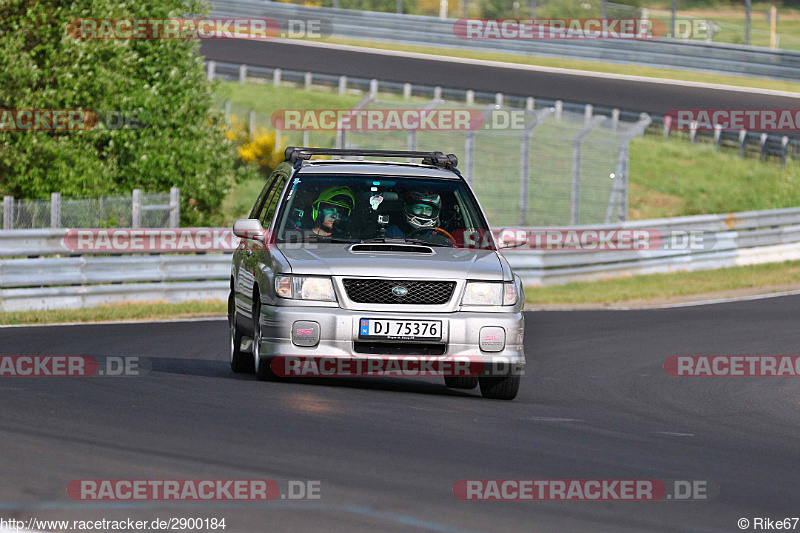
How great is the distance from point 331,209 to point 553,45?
39.0 metres

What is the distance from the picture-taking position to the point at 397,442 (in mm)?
7805

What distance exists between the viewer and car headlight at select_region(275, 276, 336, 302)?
10000 mm

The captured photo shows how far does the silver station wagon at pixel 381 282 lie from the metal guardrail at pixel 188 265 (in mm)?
8120

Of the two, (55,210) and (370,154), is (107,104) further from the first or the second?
(370,154)

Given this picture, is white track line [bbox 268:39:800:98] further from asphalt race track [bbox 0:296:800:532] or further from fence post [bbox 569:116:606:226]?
asphalt race track [bbox 0:296:800:532]

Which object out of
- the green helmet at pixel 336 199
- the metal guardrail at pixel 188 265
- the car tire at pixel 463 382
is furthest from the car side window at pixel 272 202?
the metal guardrail at pixel 188 265

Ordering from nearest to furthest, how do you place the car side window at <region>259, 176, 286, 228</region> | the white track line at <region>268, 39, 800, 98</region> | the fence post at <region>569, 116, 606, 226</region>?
the car side window at <region>259, 176, 286, 228</region> → the fence post at <region>569, 116, 606, 226</region> → the white track line at <region>268, 39, 800, 98</region>

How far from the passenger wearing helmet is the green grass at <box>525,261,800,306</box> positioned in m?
11.6

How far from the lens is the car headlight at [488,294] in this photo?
10.1m

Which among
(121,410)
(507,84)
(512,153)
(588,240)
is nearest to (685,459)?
(121,410)

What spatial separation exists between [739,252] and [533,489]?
22610mm

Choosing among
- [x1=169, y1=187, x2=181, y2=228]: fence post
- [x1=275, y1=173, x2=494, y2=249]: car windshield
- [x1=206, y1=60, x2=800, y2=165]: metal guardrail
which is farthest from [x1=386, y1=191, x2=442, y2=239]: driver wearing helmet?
[x1=206, y1=60, x2=800, y2=165]: metal guardrail

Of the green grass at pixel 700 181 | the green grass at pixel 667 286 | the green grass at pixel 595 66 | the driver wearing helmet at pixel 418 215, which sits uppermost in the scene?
the driver wearing helmet at pixel 418 215

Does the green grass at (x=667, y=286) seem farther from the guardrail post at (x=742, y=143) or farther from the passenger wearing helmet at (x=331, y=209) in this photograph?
the guardrail post at (x=742, y=143)
